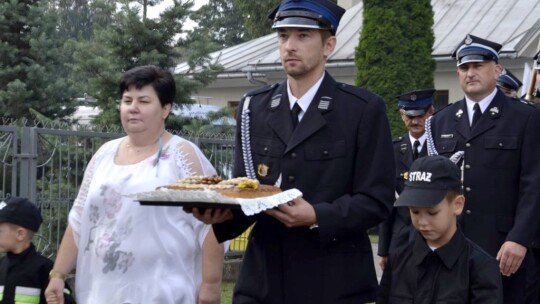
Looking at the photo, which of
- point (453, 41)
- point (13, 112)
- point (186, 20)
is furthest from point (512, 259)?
point (453, 41)

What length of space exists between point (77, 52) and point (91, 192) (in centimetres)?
996

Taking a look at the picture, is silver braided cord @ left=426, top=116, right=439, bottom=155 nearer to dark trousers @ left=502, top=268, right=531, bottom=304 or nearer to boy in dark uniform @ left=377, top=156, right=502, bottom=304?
dark trousers @ left=502, top=268, right=531, bottom=304

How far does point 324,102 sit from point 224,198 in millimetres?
647

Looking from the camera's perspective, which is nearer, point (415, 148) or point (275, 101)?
point (275, 101)

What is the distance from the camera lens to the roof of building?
2294cm

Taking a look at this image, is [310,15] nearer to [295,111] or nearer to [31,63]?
[295,111]

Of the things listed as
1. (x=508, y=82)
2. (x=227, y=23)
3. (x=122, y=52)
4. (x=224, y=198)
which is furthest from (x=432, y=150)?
(x=227, y=23)

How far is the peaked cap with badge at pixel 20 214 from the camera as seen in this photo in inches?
244

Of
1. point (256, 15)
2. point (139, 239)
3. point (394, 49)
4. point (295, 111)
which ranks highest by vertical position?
point (256, 15)

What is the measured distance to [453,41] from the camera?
24375mm

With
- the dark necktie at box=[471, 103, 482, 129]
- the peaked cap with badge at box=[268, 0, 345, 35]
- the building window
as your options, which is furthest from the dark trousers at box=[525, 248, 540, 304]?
the building window

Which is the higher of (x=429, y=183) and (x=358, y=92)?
(x=358, y=92)

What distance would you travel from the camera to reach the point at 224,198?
12.5 feet

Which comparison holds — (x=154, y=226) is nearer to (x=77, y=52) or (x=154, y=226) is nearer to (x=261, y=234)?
(x=261, y=234)
